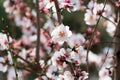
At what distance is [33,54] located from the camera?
476 centimetres

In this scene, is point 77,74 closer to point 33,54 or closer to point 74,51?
point 74,51

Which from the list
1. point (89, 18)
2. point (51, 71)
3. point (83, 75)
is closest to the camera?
point (83, 75)

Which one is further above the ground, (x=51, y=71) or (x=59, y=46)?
(x=59, y=46)

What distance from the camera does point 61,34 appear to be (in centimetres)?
355

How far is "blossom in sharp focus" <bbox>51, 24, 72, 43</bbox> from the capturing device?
11.6 feet

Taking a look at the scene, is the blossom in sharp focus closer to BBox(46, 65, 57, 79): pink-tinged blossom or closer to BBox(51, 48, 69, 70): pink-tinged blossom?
BBox(51, 48, 69, 70): pink-tinged blossom

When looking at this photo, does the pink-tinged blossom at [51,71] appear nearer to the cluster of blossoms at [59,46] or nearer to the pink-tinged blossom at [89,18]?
the cluster of blossoms at [59,46]

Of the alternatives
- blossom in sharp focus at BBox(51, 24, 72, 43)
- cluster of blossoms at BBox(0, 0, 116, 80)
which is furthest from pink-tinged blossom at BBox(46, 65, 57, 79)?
blossom in sharp focus at BBox(51, 24, 72, 43)

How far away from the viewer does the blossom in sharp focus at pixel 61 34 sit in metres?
3.54

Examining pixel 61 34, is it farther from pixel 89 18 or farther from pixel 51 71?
pixel 89 18

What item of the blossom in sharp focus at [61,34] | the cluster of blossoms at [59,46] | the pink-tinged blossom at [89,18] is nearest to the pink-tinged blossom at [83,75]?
the cluster of blossoms at [59,46]

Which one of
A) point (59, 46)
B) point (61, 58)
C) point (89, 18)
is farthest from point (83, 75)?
point (89, 18)

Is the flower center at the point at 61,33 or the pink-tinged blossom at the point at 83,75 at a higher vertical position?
the flower center at the point at 61,33

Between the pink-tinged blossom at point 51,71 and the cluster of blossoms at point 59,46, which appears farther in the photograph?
the pink-tinged blossom at point 51,71
